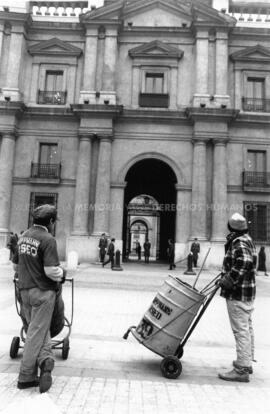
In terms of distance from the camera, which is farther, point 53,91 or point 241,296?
point 53,91

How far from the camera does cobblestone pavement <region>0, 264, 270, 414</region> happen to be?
3.99 m

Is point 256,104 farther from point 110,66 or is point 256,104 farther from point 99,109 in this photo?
point 99,109

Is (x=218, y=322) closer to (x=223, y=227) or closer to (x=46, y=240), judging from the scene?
(x=46, y=240)

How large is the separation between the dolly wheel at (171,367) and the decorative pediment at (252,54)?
24.5 meters

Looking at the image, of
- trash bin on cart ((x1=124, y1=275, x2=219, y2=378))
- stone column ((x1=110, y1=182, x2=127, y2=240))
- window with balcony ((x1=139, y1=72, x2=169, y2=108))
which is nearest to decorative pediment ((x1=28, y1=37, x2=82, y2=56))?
window with balcony ((x1=139, y1=72, x2=169, y2=108))

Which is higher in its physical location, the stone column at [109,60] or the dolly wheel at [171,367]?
the stone column at [109,60]

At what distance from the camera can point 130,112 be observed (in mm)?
24953

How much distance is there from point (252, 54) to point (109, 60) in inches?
363

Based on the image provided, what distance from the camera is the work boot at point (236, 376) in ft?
16.2

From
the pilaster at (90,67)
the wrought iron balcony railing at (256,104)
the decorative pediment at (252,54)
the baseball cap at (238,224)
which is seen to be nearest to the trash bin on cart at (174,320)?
the baseball cap at (238,224)

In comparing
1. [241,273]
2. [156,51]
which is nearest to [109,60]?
[156,51]

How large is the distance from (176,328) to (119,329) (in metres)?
2.56

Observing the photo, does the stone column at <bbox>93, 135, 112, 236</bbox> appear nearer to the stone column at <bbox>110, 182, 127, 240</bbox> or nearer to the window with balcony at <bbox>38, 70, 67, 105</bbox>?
the stone column at <bbox>110, 182, 127, 240</bbox>

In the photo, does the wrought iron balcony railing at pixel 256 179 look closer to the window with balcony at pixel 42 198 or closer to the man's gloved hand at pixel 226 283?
the window with balcony at pixel 42 198
